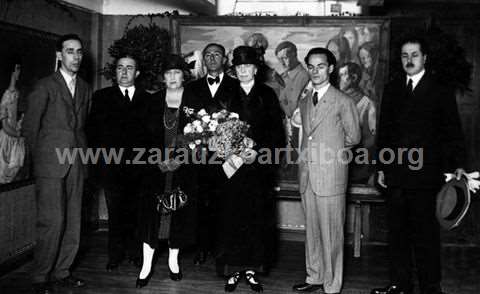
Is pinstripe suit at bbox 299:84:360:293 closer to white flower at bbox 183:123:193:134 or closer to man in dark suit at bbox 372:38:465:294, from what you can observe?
man in dark suit at bbox 372:38:465:294

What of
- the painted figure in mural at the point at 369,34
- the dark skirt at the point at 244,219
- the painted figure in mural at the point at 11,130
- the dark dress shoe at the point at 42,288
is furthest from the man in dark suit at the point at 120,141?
the painted figure in mural at the point at 369,34

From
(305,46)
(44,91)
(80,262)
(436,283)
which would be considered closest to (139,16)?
(305,46)

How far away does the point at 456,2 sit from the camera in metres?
5.99

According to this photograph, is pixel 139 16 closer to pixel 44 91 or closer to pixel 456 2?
pixel 44 91

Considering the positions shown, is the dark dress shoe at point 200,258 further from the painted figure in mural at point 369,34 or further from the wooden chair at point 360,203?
the painted figure in mural at point 369,34

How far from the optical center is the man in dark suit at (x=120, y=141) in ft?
15.9

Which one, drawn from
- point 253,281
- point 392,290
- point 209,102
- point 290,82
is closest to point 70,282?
point 253,281

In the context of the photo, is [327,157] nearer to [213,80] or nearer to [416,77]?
[416,77]

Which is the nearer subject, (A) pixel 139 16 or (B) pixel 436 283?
(B) pixel 436 283

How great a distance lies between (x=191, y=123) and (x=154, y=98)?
0.47 meters

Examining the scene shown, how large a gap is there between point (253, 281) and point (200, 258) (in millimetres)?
976

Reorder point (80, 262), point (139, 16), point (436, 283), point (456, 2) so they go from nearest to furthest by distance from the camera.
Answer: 1. point (436, 283)
2. point (80, 262)
3. point (456, 2)
4. point (139, 16)

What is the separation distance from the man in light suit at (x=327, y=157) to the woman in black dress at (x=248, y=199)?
0.39m

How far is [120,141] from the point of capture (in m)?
5.01
